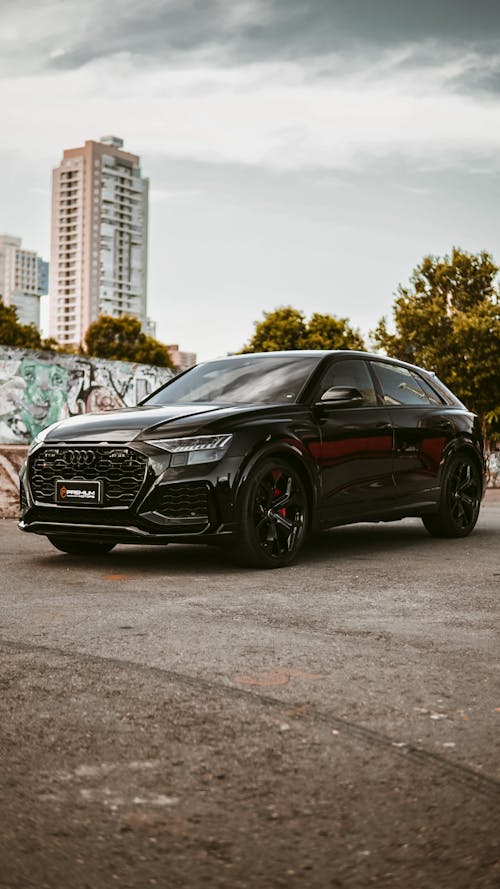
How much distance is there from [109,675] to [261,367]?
4.76 m

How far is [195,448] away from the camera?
7.13 meters

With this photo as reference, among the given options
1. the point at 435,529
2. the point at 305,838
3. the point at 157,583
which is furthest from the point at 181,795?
the point at 435,529

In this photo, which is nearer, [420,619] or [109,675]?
[109,675]

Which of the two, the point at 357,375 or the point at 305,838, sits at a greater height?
the point at 357,375

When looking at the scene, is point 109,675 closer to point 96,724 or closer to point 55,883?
point 96,724

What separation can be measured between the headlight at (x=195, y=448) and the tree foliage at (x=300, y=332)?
173 ft

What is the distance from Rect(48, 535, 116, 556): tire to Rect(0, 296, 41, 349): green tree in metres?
67.6

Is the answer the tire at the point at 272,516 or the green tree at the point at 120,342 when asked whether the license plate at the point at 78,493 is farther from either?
the green tree at the point at 120,342

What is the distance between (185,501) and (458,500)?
3318 millimetres

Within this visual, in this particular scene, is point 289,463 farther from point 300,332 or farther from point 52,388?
point 300,332

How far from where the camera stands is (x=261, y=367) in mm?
8609

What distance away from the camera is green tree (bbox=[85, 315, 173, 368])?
8675 centimetres

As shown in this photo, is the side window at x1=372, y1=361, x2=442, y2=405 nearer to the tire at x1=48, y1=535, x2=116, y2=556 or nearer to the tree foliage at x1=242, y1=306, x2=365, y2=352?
the tire at x1=48, y1=535, x2=116, y2=556

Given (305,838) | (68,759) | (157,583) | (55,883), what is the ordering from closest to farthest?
(55,883)
(305,838)
(68,759)
(157,583)
